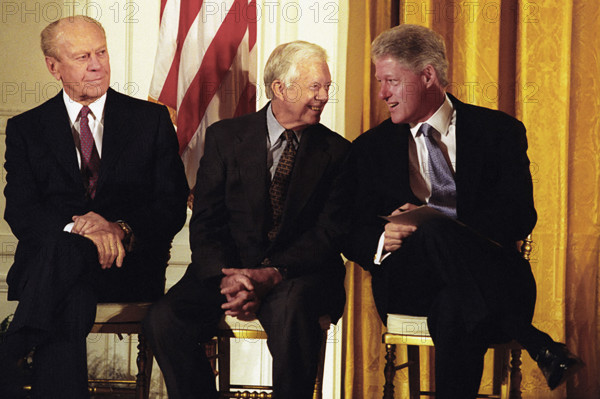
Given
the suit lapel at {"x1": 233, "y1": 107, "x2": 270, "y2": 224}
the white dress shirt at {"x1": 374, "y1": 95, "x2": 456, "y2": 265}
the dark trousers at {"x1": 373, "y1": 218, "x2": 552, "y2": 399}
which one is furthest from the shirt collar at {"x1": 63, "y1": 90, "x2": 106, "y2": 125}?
the dark trousers at {"x1": 373, "y1": 218, "x2": 552, "y2": 399}

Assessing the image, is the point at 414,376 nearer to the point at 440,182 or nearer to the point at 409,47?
the point at 440,182

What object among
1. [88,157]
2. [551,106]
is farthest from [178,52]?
[551,106]

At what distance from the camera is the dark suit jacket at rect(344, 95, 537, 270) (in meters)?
2.63

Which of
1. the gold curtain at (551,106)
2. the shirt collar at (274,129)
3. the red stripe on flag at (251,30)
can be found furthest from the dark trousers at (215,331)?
the red stripe on flag at (251,30)

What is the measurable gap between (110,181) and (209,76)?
2.77 ft

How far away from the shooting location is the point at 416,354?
2.96 m

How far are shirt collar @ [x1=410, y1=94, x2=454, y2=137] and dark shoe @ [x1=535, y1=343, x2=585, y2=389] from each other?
0.94 meters

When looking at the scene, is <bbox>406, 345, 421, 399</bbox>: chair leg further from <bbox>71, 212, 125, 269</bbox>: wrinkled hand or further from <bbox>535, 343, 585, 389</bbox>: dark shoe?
<bbox>71, 212, 125, 269</bbox>: wrinkled hand

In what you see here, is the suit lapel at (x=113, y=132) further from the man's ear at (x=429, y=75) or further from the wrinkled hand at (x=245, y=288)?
the man's ear at (x=429, y=75)

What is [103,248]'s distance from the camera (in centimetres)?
256

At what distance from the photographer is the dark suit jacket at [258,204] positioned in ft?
8.79

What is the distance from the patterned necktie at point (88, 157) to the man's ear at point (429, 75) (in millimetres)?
1226

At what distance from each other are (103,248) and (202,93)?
3.68 ft

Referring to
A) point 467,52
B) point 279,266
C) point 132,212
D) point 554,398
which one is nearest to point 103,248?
point 132,212
